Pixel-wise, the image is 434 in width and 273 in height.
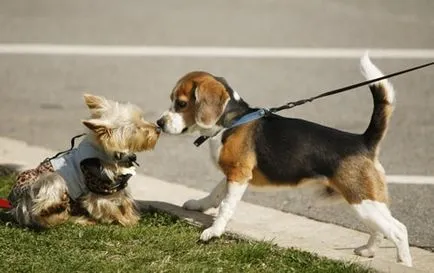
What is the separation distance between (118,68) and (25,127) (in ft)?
8.08

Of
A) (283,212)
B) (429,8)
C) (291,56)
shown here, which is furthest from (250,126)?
(429,8)

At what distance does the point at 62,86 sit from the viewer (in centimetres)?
1148

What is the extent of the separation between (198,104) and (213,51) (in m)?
6.33

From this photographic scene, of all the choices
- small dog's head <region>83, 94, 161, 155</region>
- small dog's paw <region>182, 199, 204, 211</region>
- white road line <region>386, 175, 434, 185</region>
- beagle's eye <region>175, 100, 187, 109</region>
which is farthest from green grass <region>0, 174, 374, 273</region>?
white road line <region>386, 175, 434, 185</region>

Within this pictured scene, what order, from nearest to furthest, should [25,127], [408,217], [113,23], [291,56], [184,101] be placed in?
[184,101]
[408,217]
[25,127]
[291,56]
[113,23]

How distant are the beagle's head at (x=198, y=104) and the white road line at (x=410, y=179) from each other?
233 cm

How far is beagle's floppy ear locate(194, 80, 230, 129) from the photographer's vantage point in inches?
255

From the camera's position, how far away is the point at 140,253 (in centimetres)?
614

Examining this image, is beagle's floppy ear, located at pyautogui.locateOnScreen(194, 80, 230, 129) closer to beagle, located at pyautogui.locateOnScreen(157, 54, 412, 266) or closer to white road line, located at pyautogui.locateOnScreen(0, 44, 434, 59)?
beagle, located at pyautogui.locateOnScreen(157, 54, 412, 266)

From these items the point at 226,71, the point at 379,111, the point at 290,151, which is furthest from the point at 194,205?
the point at 226,71

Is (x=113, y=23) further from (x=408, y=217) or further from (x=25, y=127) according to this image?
(x=408, y=217)

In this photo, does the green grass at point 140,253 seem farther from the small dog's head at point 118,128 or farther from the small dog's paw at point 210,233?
the small dog's head at point 118,128

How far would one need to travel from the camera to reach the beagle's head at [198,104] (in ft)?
21.3

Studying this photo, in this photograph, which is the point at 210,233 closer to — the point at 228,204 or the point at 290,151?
the point at 228,204
